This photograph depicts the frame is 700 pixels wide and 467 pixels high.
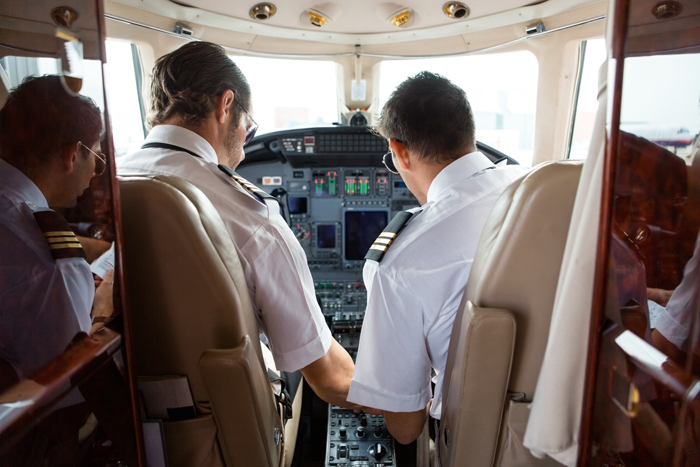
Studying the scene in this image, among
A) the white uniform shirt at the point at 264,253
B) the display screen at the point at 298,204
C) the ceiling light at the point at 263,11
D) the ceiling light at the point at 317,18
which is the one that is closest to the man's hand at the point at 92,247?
the white uniform shirt at the point at 264,253

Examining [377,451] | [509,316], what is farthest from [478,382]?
[377,451]

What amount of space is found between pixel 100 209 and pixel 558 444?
2.76ft

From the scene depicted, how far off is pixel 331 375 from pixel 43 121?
1.00 meters

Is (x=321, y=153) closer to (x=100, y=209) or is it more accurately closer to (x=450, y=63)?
(x=450, y=63)

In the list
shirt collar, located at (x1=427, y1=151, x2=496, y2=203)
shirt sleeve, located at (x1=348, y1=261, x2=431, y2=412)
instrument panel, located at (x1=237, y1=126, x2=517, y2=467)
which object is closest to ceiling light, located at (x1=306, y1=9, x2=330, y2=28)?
instrument panel, located at (x1=237, y1=126, x2=517, y2=467)

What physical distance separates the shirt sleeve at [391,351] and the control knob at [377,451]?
1.97 feet

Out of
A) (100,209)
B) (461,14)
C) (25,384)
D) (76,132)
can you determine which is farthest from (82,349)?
(461,14)

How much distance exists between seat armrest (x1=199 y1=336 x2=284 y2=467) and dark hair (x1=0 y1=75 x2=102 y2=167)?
0.46m

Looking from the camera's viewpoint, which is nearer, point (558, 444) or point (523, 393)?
point (558, 444)

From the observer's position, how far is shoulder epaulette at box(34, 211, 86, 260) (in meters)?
0.59

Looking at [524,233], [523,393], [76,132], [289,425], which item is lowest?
[289,425]

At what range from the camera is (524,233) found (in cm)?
74

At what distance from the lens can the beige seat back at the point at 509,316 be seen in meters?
0.73

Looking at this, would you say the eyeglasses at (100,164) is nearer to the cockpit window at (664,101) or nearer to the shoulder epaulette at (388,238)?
the shoulder epaulette at (388,238)
